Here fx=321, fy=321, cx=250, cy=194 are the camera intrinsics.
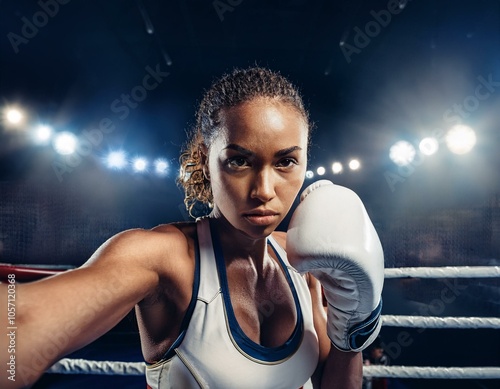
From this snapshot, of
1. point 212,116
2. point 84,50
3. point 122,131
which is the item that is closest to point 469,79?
point 212,116

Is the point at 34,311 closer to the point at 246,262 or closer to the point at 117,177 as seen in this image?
the point at 246,262

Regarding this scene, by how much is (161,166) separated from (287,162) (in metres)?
9.86

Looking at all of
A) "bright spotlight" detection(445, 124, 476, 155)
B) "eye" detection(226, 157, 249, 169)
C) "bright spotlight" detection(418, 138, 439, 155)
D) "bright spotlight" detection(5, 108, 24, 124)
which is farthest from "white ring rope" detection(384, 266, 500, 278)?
"bright spotlight" detection(5, 108, 24, 124)

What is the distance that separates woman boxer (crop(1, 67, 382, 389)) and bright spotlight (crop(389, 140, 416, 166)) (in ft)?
22.6

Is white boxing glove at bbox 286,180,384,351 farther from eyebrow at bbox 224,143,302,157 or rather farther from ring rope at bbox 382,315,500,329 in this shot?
ring rope at bbox 382,315,500,329

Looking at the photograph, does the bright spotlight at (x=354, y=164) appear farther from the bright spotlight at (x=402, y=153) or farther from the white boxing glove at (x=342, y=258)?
the white boxing glove at (x=342, y=258)

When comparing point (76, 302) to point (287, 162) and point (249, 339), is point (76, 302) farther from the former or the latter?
point (287, 162)

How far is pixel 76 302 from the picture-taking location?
0.63 m

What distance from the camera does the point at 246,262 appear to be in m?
1.08

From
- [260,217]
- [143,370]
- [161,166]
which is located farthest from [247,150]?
[161,166]

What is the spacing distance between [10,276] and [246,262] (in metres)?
0.71

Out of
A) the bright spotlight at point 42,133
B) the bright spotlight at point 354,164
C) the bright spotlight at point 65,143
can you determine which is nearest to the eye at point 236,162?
the bright spotlight at point 42,133

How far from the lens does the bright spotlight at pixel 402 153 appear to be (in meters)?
7.06

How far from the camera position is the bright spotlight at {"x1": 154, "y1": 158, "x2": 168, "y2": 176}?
394 inches
